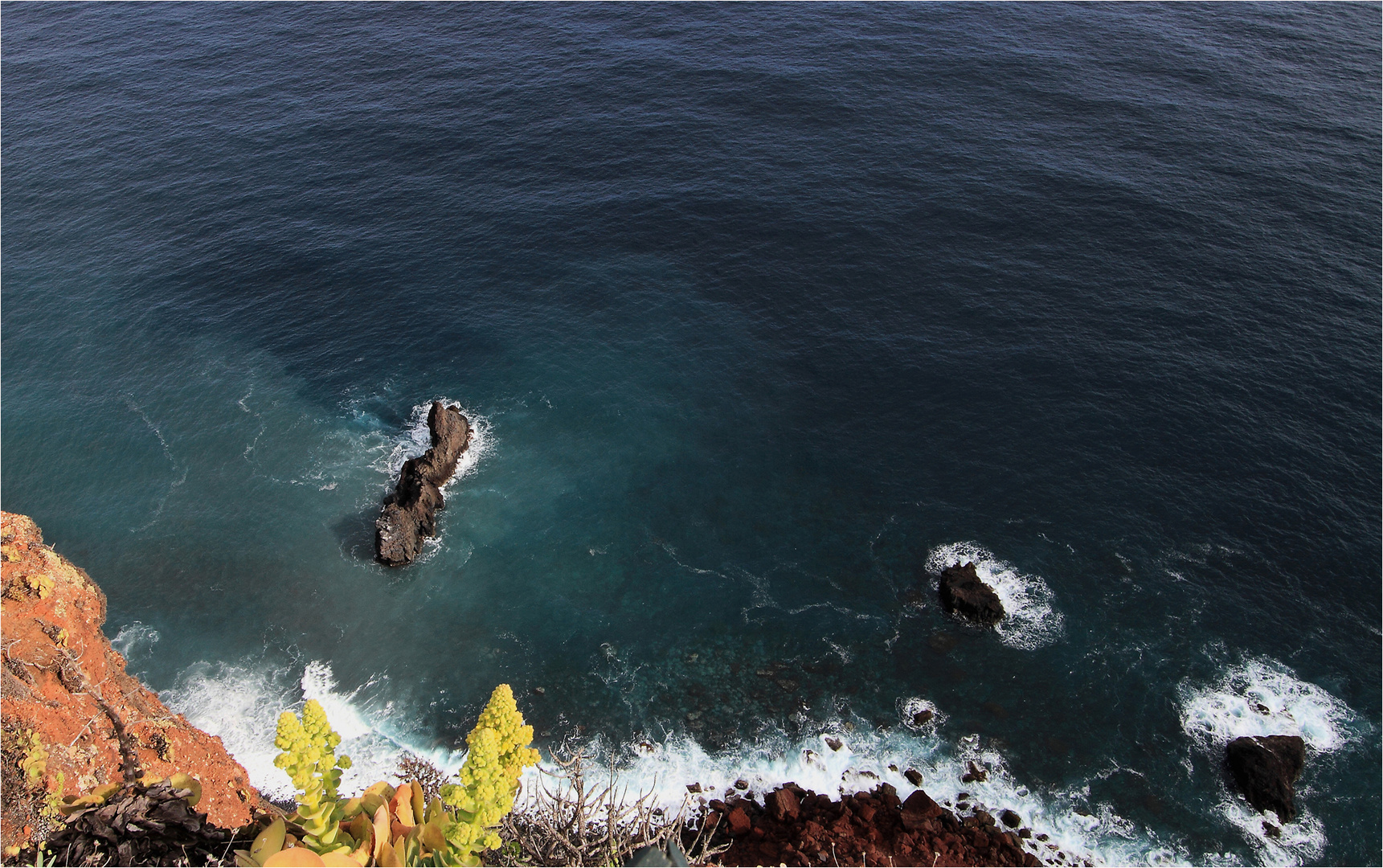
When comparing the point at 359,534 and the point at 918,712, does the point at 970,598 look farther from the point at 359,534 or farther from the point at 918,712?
the point at 359,534

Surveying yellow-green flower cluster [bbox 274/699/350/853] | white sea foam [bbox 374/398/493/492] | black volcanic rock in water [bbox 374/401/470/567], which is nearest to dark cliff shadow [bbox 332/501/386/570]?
black volcanic rock in water [bbox 374/401/470/567]

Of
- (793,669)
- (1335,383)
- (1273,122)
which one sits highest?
(1273,122)

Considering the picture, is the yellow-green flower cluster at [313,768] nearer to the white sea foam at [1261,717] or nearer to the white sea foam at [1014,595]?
the white sea foam at [1014,595]

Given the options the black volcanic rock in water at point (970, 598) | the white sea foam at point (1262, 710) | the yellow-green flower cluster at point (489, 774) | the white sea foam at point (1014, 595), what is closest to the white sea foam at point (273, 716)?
the black volcanic rock in water at point (970, 598)

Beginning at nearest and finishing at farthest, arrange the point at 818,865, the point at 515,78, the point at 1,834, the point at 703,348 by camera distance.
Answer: the point at 1,834, the point at 818,865, the point at 703,348, the point at 515,78

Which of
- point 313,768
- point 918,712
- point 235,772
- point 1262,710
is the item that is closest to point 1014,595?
point 918,712

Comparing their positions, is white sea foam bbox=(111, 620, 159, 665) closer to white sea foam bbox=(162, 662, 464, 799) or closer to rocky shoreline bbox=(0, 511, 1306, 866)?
rocky shoreline bbox=(0, 511, 1306, 866)

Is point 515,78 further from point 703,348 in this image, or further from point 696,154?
point 703,348

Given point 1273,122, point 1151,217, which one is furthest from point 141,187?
point 1273,122
